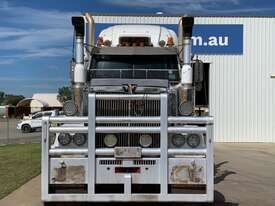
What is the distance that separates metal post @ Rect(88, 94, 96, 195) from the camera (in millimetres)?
8836

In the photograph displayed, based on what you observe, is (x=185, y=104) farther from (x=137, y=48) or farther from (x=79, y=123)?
(x=137, y=48)

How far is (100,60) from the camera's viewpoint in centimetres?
1205

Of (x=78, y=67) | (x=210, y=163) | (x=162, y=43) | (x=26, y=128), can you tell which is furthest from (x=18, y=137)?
(x=210, y=163)

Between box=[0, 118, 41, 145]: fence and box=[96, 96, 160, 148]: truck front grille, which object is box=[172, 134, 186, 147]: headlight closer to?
box=[96, 96, 160, 148]: truck front grille

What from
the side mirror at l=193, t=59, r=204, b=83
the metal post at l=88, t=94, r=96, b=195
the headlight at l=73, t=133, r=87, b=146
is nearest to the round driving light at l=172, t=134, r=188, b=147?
the metal post at l=88, t=94, r=96, b=195

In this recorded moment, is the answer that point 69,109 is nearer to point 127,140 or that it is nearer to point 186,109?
point 127,140

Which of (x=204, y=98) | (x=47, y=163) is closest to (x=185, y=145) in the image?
(x=47, y=163)

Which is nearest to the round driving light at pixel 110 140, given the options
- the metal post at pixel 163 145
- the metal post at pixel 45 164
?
the metal post at pixel 163 145

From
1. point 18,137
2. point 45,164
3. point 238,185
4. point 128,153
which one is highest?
point 128,153

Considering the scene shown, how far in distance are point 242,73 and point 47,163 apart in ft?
77.8

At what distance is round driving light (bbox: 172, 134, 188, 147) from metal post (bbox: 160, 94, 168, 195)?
21cm

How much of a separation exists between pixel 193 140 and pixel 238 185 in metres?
4.55

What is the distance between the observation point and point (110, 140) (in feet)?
29.9

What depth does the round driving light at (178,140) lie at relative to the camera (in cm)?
905
